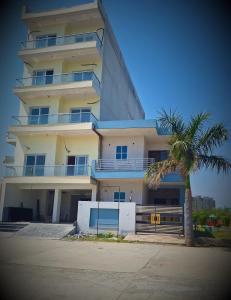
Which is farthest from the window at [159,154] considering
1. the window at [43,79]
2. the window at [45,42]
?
the window at [45,42]

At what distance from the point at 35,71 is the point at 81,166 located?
969 cm

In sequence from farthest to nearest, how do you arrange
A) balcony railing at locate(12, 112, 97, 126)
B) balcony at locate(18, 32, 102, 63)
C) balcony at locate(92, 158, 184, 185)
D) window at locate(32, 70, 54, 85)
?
1. window at locate(32, 70, 54, 85)
2. balcony at locate(18, 32, 102, 63)
3. balcony railing at locate(12, 112, 97, 126)
4. balcony at locate(92, 158, 184, 185)

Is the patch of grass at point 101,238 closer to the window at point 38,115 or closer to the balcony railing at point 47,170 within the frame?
the balcony railing at point 47,170

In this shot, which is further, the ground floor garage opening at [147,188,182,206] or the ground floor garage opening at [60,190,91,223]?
the ground floor garage opening at [60,190,91,223]

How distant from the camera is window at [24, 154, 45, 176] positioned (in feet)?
74.6

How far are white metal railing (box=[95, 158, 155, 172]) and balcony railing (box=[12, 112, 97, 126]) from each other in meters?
3.13

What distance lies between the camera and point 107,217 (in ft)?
59.2

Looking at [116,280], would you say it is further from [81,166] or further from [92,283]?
[81,166]

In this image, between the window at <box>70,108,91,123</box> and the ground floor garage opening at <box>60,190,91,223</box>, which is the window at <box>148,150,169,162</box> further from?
the ground floor garage opening at <box>60,190,91,223</box>

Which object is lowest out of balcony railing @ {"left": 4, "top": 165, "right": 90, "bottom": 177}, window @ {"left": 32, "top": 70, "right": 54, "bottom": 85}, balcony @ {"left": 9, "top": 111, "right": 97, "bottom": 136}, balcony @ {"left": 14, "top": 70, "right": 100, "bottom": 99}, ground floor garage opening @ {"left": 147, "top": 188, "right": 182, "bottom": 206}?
ground floor garage opening @ {"left": 147, "top": 188, "right": 182, "bottom": 206}

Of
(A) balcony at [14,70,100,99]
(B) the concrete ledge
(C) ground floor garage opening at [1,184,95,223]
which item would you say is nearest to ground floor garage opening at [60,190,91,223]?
(C) ground floor garage opening at [1,184,95,223]

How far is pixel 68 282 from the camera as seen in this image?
18.7ft

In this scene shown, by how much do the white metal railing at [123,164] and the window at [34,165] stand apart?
4.32 metres

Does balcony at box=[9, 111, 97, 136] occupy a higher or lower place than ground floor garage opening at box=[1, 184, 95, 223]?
higher
